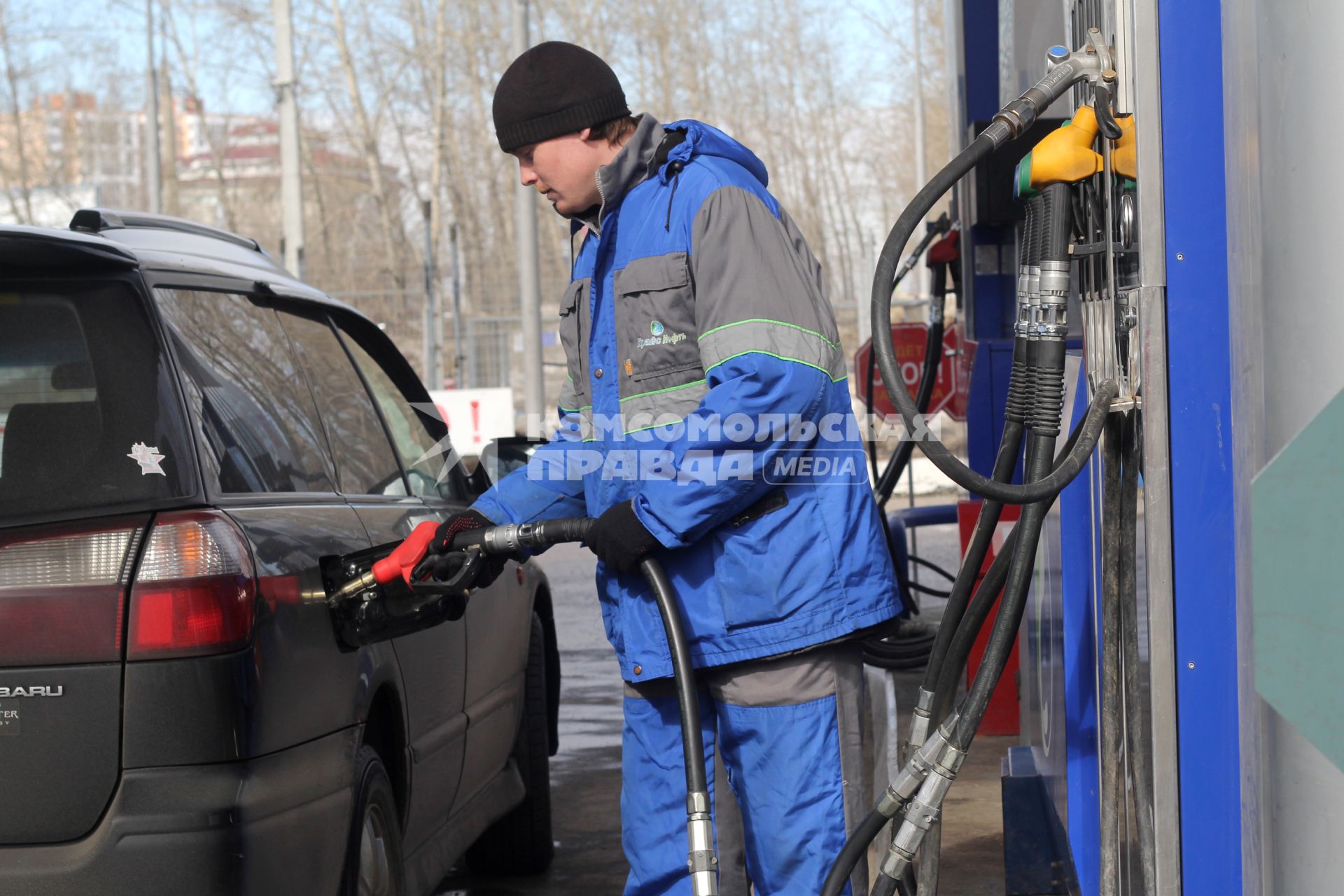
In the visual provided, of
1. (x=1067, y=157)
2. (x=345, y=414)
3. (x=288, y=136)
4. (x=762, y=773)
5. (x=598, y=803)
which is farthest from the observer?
(x=288, y=136)

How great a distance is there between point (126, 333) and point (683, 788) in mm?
1366

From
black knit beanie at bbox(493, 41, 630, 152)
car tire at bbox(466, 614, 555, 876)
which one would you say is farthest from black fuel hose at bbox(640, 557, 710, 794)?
car tire at bbox(466, 614, 555, 876)

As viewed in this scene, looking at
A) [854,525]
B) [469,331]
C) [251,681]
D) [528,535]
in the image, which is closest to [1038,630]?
[854,525]

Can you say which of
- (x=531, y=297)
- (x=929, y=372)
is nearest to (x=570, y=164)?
(x=929, y=372)

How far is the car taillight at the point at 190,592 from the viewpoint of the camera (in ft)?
8.74

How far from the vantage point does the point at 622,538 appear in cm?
279

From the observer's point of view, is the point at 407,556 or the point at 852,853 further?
the point at 407,556

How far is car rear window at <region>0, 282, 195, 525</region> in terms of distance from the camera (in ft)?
9.13

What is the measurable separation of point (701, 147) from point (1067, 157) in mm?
960

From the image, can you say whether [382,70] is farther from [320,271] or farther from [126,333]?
[126,333]

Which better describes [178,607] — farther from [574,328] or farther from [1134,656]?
[1134,656]

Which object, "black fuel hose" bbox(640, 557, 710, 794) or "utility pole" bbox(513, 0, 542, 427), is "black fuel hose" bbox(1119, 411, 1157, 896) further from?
"utility pole" bbox(513, 0, 542, 427)

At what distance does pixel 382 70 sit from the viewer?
A: 38.9 meters

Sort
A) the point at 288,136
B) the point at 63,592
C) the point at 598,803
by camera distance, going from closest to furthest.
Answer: the point at 63,592 < the point at 598,803 < the point at 288,136
